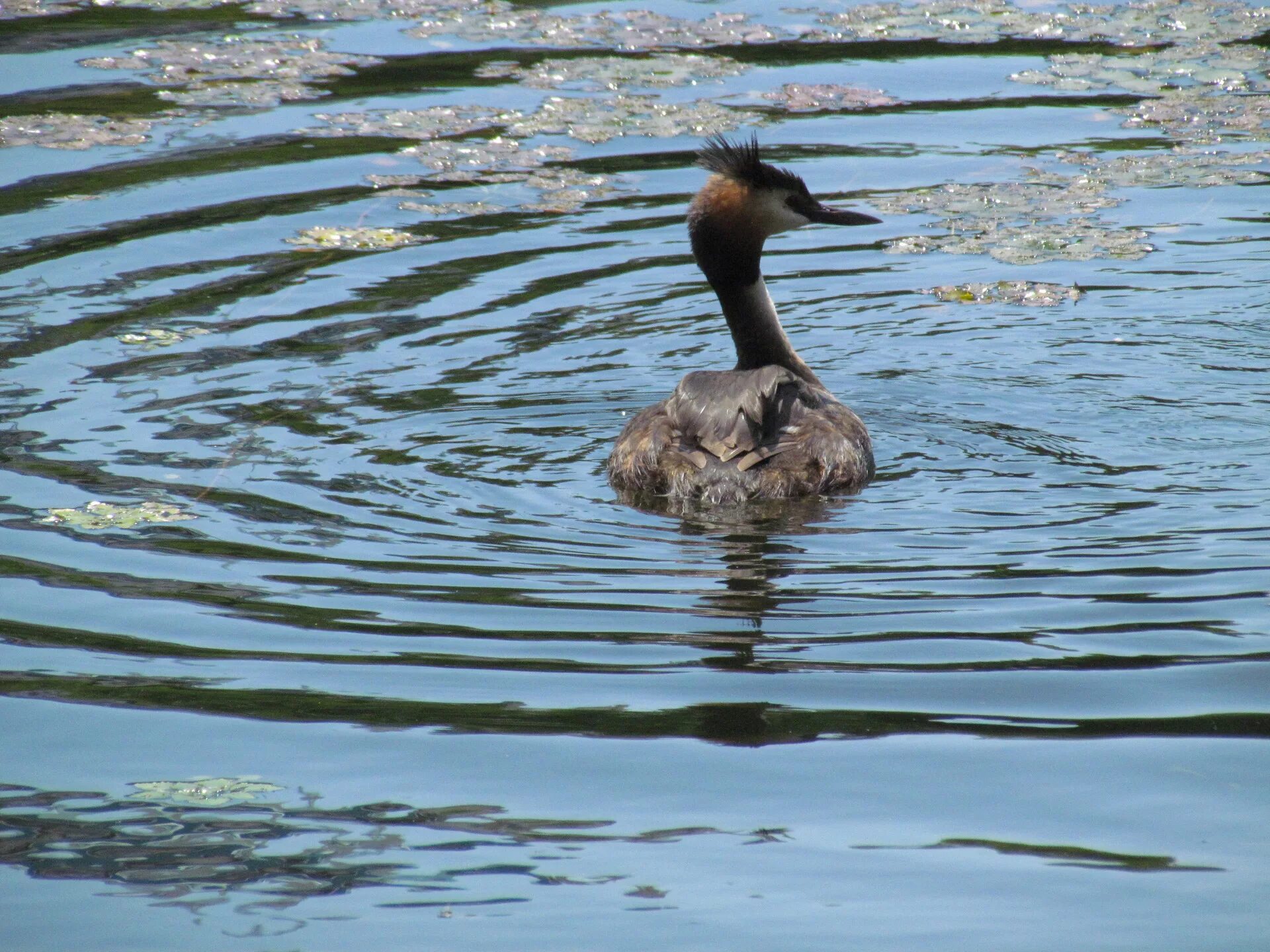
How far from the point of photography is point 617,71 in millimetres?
13148

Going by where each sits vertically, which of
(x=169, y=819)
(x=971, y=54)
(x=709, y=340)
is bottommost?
(x=169, y=819)

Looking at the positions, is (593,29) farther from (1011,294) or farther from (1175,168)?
(1011,294)

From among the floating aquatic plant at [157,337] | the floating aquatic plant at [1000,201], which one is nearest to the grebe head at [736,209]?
the floating aquatic plant at [1000,201]

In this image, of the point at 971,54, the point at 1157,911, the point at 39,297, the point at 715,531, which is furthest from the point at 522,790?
the point at 971,54

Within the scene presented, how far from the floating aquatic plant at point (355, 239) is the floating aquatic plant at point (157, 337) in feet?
4.86

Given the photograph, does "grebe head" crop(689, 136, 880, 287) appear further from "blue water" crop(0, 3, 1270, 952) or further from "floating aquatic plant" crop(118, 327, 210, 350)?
"floating aquatic plant" crop(118, 327, 210, 350)

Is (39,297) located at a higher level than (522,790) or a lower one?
higher

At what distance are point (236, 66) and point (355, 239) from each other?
408 centimetres

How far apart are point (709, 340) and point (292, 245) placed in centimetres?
298

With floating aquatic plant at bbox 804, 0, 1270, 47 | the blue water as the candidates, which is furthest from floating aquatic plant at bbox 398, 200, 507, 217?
floating aquatic plant at bbox 804, 0, 1270, 47

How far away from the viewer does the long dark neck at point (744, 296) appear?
24.5 ft

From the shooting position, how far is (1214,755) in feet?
13.6

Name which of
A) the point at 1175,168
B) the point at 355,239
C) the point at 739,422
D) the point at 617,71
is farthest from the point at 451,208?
the point at 1175,168

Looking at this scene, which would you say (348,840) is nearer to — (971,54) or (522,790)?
(522,790)
